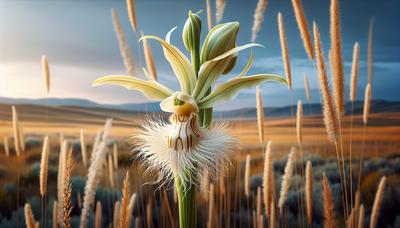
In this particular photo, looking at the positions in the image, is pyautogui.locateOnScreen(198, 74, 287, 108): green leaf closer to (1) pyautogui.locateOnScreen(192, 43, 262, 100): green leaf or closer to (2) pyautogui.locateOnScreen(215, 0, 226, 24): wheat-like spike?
(1) pyautogui.locateOnScreen(192, 43, 262, 100): green leaf

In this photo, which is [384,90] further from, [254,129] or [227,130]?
[227,130]

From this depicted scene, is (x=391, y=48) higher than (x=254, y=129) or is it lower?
higher

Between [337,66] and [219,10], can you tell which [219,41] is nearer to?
[337,66]

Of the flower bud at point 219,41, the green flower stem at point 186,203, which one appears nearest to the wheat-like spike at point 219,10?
the flower bud at point 219,41

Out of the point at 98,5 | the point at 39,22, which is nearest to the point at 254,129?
the point at 98,5

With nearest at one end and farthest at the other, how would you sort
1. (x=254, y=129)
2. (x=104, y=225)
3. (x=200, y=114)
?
(x=200, y=114) → (x=104, y=225) → (x=254, y=129)

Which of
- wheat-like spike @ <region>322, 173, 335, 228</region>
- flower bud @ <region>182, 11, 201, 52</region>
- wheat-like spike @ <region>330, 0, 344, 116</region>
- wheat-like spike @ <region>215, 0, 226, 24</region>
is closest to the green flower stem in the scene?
flower bud @ <region>182, 11, 201, 52</region>

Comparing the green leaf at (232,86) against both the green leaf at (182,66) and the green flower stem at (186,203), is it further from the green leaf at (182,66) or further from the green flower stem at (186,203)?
the green flower stem at (186,203)
